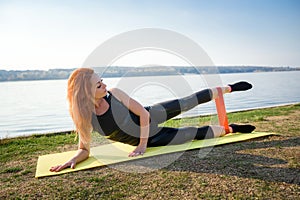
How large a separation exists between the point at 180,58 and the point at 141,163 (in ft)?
8.85

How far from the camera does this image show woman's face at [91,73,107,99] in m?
2.95

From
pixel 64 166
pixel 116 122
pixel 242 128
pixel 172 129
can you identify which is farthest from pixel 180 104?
pixel 64 166

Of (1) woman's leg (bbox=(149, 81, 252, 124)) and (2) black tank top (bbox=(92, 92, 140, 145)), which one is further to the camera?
(1) woman's leg (bbox=(149, 81, 252, 124))

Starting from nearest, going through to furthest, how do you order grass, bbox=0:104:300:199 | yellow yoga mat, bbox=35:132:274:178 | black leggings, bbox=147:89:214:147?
grass, bbox=0:104:300:199, yellow yoga mat, bbox=35:132:274:178, black leggings, bbox=147:89:214:147

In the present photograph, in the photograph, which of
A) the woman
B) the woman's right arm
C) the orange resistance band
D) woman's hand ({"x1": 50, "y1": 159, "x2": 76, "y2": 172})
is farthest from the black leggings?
woman's hand ({"x1": 50, "y1": 159, "x2": 76, "y2": 172})

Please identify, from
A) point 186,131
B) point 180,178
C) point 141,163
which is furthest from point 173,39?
point 180,178

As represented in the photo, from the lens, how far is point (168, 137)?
361 cm

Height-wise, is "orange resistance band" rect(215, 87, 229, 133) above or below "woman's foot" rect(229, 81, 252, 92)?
below

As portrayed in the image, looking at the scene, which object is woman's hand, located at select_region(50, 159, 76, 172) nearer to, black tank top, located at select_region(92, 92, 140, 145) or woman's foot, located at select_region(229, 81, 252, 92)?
black tank top, located at select_region(92, 92, 140, 145)

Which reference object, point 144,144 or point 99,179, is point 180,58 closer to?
point 144,144

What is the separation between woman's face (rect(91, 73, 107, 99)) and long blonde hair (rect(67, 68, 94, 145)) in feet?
0.13

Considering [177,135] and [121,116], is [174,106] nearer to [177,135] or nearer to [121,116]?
[177,135]

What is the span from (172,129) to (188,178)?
1.16m

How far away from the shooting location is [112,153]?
3.48 metres
